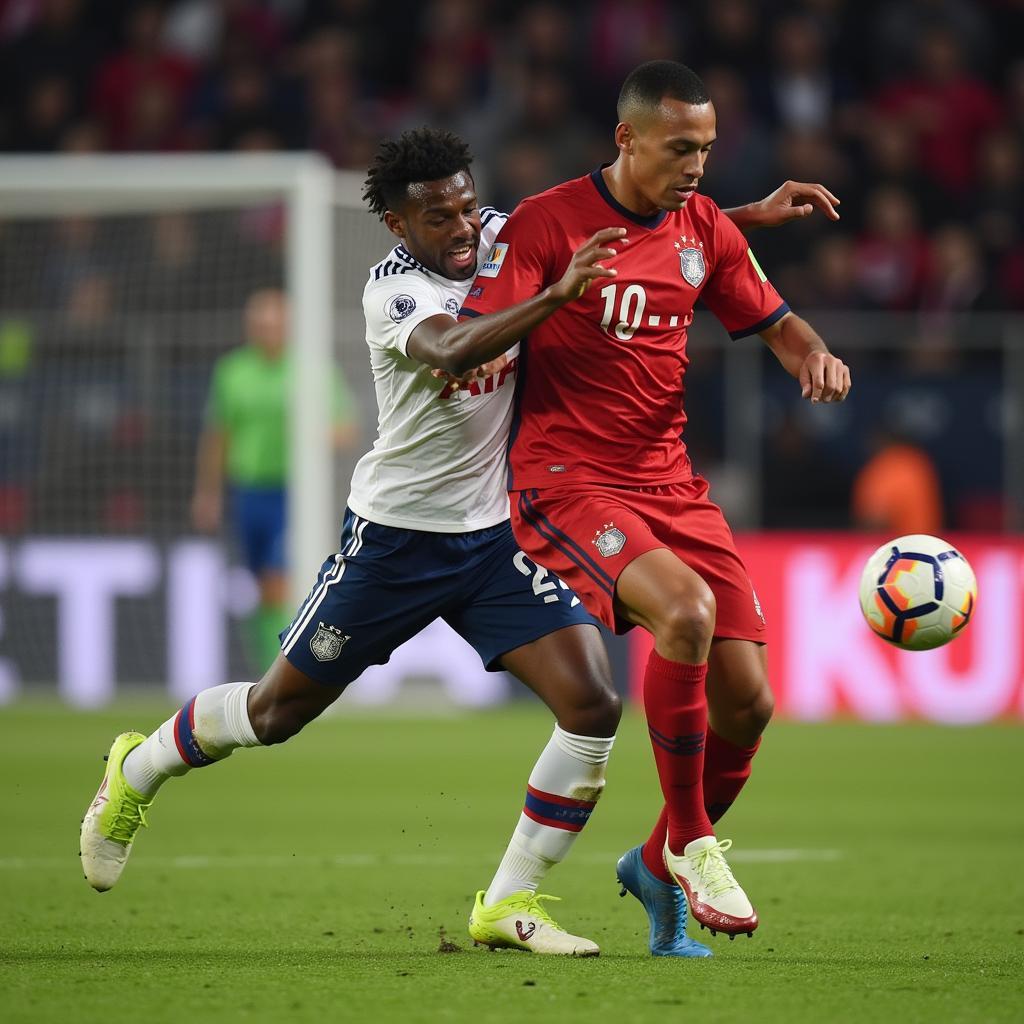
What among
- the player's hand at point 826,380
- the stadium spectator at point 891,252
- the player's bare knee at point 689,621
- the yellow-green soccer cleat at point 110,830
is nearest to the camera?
the player's bare knee at point 689,621

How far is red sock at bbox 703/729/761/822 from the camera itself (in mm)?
5152

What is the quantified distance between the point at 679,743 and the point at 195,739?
1452mm

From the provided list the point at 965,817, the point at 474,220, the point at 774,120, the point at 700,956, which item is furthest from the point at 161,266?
the point at 700,956

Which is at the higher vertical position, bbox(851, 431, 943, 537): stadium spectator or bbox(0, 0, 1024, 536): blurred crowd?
bbox(0, 0, 1024, 536): blurred crowd

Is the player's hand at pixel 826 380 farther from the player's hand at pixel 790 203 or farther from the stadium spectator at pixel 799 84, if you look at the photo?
the stadium spectator at pixel 799 84

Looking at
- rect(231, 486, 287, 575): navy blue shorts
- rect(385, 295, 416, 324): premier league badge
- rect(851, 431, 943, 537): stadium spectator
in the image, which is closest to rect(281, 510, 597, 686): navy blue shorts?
rect(385, 295, 416, 324): premier league badge

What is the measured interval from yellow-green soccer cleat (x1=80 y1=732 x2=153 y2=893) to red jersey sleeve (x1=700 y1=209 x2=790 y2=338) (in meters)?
2.21

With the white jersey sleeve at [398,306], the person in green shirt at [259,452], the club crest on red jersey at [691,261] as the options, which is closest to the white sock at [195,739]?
the white jersey sleeve at [398,306]

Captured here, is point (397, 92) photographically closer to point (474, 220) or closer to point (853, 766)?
point (853, 766)

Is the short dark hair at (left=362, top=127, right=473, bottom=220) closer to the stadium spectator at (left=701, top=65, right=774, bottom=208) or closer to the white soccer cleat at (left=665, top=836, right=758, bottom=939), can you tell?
the white soccer cleat at (left=665, top=836, right=758, bottom=939)

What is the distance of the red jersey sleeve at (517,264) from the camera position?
4875 millimetres

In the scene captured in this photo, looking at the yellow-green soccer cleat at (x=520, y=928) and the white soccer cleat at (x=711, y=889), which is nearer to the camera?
the white soccer cleat at (x=711, y=889)

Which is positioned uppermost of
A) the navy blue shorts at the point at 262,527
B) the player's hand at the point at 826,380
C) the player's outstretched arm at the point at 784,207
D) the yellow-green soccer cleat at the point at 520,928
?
the player's outstretched arm at the point at 784,207

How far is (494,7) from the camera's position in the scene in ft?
53.4
